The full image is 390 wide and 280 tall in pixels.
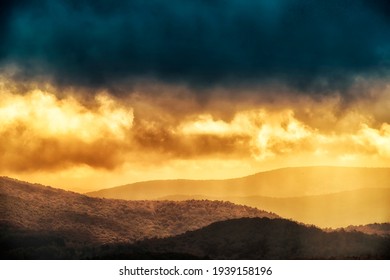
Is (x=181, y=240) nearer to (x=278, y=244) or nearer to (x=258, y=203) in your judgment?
(x=278, y=244)

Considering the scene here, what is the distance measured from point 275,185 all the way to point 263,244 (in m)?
2.75

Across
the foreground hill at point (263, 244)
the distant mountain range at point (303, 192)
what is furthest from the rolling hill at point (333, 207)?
the foreground hill at point (263, 244)

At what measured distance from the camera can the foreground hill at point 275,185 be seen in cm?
1427

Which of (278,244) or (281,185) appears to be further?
(281,185)

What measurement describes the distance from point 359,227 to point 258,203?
2.24m

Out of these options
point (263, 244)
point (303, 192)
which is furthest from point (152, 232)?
point (303, 192)

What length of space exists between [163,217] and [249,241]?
2.75 m

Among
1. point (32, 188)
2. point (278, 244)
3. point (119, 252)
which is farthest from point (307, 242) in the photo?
point (32, 188)

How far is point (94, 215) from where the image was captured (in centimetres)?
1450

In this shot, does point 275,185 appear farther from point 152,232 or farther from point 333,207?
point 152,232

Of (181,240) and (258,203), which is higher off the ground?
(258,203)

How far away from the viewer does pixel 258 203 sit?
1512 centimetres

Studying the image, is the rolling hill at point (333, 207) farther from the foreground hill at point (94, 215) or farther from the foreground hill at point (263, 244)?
the foreground hill at point (263, 244)

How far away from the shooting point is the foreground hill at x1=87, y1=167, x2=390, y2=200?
1427 cm
